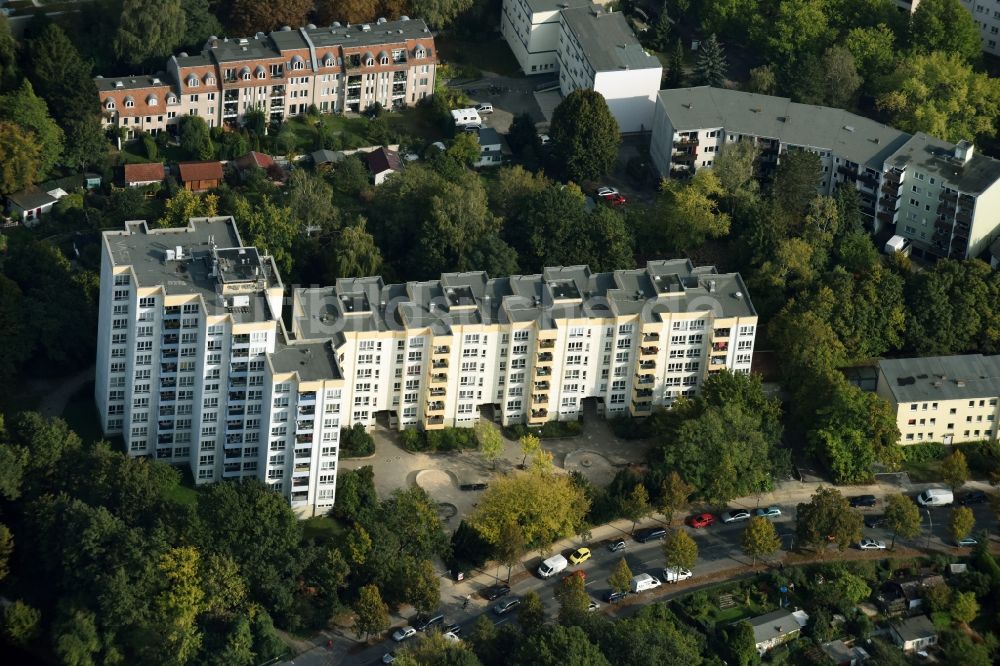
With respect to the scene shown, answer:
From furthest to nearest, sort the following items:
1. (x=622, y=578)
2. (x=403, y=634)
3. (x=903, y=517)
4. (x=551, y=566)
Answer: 1. (x=903, y=517)
2. (x=551, y=566)
3. (x=622, y=578)
4. (x=403, y=634)

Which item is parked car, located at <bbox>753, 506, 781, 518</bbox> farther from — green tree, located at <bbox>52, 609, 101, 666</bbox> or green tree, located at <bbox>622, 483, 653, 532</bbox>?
green tree, located at <bbox>52, 609, 101, 666</bbox>

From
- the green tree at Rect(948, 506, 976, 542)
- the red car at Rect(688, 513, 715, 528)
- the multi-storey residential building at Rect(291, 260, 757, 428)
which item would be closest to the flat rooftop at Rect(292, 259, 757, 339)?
the multi-storey residential building at Rect(291, 260, 757, 428)

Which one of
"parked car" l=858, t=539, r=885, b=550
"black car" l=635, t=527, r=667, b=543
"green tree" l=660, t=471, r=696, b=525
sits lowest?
"parked car" l=858, t=539, r=885, b=550

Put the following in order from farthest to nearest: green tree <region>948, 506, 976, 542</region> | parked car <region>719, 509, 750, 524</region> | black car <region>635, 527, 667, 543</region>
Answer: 1. parked car <region>719, 509, 750, 524</region>
2. black car <region>635, 527, 667, 543</region>
3. green tree <region>948, 506, 976, 542</region>

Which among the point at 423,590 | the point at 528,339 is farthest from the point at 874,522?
the point at 423,590

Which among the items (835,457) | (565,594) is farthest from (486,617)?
(835,457)

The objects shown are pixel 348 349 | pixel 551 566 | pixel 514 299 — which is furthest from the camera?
pixel 514 299

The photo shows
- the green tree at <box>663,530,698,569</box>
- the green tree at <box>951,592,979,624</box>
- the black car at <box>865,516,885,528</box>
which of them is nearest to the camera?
the green tree at <box>663,530,698,569</box>

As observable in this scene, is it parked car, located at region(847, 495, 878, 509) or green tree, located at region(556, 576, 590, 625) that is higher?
green tree, located at region(556, 576, 590, 625)

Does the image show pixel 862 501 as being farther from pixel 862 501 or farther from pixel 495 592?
pixel 495 592
